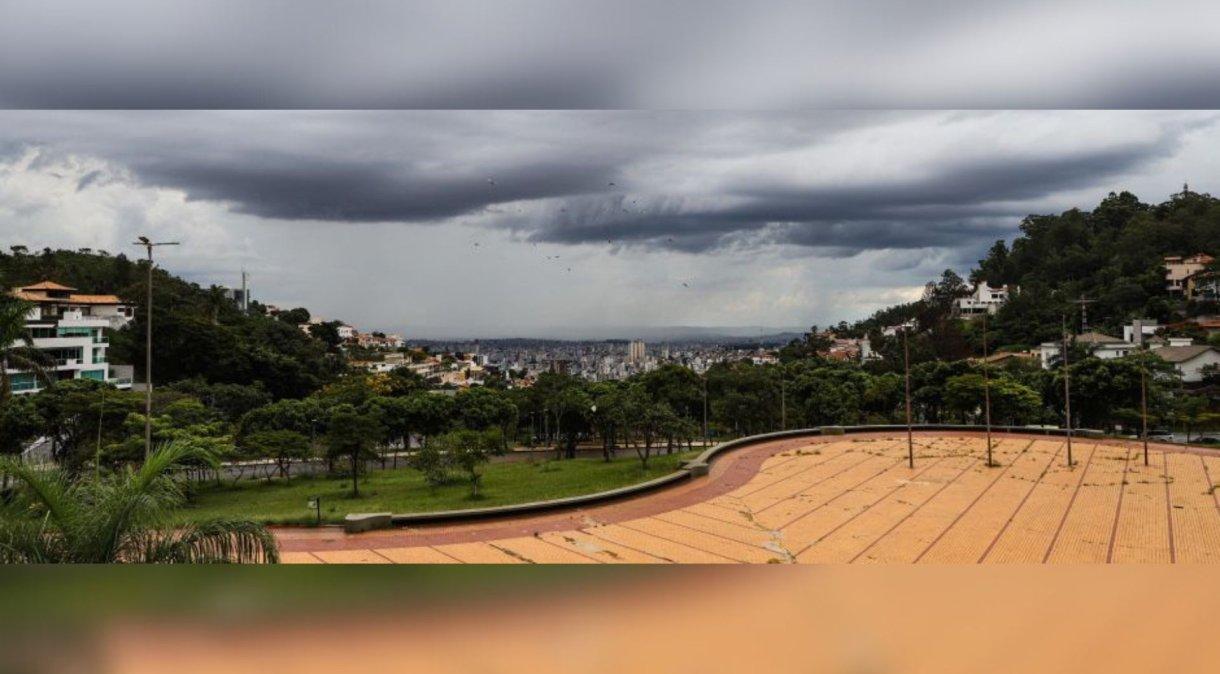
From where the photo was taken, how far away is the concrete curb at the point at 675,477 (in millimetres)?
4516

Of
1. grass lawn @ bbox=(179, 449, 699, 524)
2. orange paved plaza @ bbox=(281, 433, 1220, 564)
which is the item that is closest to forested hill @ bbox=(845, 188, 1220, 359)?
orange paved plaza @ bbox=(281, 433, 1220, 564)

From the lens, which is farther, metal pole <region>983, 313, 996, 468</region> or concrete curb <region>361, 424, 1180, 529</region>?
metal pole <region>983, 313, 996, 468</region>

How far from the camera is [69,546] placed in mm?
2955

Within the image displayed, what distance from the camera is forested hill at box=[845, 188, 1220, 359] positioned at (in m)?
5.09

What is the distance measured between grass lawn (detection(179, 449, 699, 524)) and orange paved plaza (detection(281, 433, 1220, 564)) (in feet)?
0.88

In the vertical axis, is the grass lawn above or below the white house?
below

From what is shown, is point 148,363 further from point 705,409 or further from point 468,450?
point 705,409

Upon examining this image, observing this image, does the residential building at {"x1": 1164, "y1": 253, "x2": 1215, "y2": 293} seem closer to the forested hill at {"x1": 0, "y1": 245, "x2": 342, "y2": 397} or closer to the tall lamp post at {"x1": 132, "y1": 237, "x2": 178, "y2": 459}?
the forested hill at {"x1": 0, "y1": 245, "x2": 342, "y2": 397}

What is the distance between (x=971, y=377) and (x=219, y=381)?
20.5 feet

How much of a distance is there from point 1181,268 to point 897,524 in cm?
282

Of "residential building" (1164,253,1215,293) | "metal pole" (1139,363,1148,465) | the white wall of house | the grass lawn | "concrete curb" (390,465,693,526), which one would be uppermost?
"residential building" (1164,253,1215,293)

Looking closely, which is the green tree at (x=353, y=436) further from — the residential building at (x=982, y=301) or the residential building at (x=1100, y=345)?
the residential building at (x=1100, y=345)

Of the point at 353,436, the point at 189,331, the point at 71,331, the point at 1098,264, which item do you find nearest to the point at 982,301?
the point at 1098,264
